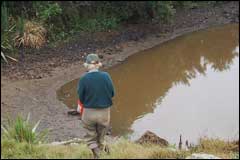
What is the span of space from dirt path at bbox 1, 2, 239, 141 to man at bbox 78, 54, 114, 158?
3.79 metres

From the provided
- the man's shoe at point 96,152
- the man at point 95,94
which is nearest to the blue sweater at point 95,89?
the man at point 95,94

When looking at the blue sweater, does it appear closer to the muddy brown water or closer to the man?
the man

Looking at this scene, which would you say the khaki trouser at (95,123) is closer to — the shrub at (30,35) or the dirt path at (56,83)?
the dirt path at (56,83)

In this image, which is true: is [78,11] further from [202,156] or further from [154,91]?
[202,156]

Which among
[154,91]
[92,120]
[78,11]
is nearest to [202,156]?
[92,120]

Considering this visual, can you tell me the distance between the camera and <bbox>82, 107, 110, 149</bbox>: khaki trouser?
22.8ft

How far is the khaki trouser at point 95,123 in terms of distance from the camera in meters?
6.94

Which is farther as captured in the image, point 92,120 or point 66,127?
point 66,127

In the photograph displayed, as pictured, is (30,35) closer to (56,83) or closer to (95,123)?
(56,83)

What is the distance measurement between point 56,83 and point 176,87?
10.9ft

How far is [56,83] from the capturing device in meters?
14.3

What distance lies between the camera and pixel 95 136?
7188 millimetres

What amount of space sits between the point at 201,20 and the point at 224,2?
3010 millimetres

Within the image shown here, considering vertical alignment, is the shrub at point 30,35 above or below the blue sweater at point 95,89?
above
